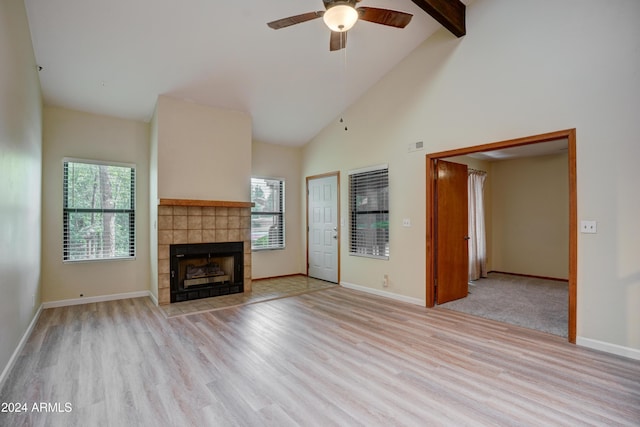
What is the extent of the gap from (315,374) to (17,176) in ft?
10.5

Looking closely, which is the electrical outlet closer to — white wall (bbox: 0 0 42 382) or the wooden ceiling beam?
the wooden ceiling beam

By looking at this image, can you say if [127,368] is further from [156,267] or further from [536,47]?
[536,47]

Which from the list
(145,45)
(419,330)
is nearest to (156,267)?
(145,45)

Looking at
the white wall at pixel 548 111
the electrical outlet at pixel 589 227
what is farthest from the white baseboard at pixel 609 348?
the electrical outlet at pixel 589 227

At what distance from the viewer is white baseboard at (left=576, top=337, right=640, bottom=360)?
9.39ft

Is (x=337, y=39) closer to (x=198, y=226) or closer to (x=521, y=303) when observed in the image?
(x=198, y=226)

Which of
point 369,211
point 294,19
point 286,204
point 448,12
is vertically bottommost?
point 369,211

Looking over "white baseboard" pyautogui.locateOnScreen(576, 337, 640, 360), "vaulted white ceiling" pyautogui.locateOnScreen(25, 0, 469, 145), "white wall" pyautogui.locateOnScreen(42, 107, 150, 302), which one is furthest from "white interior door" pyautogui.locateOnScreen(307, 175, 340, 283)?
"white baseboard" pyautogui.locateOnScreen(576, 337, 640, 360)

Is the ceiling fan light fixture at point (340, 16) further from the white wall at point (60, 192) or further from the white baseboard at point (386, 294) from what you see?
the white wall at point (60, 192)

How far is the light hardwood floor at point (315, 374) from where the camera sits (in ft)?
6.75

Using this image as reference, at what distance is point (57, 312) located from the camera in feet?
14.1

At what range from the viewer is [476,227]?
660 cm

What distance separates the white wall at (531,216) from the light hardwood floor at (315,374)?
4050 mm

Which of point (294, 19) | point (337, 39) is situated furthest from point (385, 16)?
point (294, 19)
